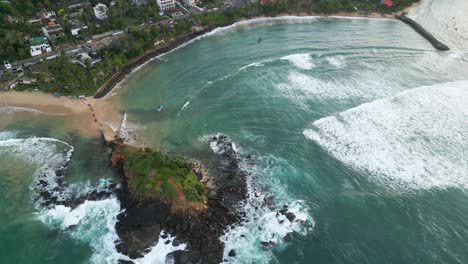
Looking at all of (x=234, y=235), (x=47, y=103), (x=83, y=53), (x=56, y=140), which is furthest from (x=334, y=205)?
(x=83, y=53)

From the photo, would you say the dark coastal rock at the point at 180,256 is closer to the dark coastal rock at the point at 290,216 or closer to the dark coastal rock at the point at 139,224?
the dark coastal rock at the point at 139,224

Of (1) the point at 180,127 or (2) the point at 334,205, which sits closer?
(2) the point at 334,205

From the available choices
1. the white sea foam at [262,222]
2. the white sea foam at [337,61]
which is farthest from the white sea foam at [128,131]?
the white sea foam at [337,61]

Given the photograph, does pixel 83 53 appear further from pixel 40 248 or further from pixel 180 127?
pixel 40 248

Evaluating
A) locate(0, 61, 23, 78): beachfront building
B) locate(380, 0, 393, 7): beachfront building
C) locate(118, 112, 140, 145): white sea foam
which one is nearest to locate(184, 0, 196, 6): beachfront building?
locate(0, 61, 23, 78): beachfront building

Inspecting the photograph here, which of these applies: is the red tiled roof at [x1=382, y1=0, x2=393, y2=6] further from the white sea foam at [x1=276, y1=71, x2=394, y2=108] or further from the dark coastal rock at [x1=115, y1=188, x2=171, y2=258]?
the dark coastal rock at [x1=115, y1=188, x2=171, y2=258]

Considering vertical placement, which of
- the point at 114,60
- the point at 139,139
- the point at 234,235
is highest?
the point at 114,60
